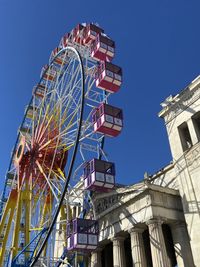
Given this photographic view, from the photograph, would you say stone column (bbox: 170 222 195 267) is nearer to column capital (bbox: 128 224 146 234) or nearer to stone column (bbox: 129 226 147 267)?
column capital (bbox: 128 224 146 234)

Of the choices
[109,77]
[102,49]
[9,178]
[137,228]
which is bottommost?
[137,228]

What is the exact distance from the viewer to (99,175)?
27.2 meters

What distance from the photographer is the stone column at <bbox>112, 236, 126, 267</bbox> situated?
2630cm

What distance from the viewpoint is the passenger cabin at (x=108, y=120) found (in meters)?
28.9

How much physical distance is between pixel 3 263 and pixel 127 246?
38.8 ft

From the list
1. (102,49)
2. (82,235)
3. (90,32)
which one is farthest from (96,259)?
(90,32)

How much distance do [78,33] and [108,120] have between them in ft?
40.9

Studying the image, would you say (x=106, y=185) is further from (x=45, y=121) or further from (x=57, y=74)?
(x=57, y=74)

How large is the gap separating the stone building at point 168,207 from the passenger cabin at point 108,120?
161 inches

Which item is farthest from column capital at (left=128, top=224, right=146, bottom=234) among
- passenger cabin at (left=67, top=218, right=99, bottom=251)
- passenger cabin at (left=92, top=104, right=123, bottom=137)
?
passenger cabin at (left=92, top=104, right=123, bottom=137)

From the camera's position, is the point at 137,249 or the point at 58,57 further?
the point at 58,57

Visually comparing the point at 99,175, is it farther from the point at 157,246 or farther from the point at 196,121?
the point at 196,121

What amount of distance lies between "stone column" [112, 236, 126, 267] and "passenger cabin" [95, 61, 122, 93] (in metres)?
12.8

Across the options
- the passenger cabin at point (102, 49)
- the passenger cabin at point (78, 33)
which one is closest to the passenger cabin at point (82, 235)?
the passenger cabin at point (102, 49)
